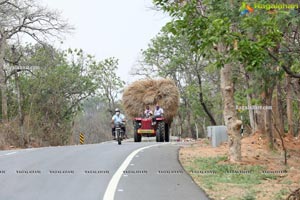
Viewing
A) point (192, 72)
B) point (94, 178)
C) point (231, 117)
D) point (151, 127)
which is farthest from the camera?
point (192, 72)

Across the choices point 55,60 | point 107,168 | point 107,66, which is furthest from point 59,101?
point 107,168

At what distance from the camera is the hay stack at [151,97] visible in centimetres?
2776

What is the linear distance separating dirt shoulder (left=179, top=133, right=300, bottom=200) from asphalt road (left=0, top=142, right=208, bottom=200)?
392mm

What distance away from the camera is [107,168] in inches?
518

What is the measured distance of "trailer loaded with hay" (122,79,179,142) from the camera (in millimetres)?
27359

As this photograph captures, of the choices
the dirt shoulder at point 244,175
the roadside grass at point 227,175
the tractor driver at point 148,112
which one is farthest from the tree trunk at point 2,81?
the roadside grass at point 227,175

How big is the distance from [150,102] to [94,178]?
1628cm

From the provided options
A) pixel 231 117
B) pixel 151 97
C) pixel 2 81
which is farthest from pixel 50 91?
pixel 231 117

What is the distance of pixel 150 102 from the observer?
2764cm

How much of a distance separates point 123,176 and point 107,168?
4.88 feet

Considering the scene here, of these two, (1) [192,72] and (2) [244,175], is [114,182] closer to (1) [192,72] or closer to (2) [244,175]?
(2) [244,175]

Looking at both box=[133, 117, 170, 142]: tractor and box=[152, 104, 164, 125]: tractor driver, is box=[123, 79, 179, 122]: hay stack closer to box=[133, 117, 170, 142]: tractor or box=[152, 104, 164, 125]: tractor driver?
box=[133, 117, 170, 142]: tractor

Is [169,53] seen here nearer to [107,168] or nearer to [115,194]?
[107,168]

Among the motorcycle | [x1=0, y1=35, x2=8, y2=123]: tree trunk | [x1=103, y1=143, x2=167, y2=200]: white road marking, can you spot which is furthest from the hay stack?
[x1=103, y1=143, x2=167, y2=200]: white road marking
